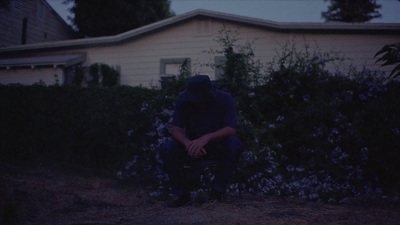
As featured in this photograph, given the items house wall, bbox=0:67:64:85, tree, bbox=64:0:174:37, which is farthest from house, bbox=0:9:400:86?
tree, bbox=64:0:174:37

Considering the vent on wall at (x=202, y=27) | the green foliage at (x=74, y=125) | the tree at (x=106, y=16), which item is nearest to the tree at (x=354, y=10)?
the tree at (x=106, y=16)

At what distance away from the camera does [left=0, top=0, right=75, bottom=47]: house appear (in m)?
16.5

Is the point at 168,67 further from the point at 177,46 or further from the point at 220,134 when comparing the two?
the point at 220,134

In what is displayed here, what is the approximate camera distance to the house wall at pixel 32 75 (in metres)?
11.8

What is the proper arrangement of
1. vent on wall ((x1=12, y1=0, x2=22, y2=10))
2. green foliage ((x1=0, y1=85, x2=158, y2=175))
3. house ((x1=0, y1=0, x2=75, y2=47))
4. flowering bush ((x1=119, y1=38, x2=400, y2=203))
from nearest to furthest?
flowering bush ((x1=119, y1=38, x2=400, y2=203))
green foliage ((x1=0, y1=85, x2=158, y2=175))
house ((x1=0, y1=0, x2=75, y2=47))
vent on wall ((x1=12, y1=0, x2=22, y2=10))

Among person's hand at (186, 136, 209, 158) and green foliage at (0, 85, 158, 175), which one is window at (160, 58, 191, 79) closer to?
green foliage at (0, 85, 158, 175)

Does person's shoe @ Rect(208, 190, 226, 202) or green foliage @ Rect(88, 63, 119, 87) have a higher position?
green foliage @ Rect(88, 63, 119, 87)

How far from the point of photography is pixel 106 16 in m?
21.9

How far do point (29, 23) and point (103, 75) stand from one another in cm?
937

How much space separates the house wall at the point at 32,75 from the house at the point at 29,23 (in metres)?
4.80

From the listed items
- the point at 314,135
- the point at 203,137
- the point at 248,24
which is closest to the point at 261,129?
the point at 314,135

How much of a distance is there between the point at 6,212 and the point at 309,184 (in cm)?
425

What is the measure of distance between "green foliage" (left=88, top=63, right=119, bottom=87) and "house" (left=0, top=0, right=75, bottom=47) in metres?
7.14

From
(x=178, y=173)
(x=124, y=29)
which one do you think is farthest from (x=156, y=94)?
(x=124, y=29)
